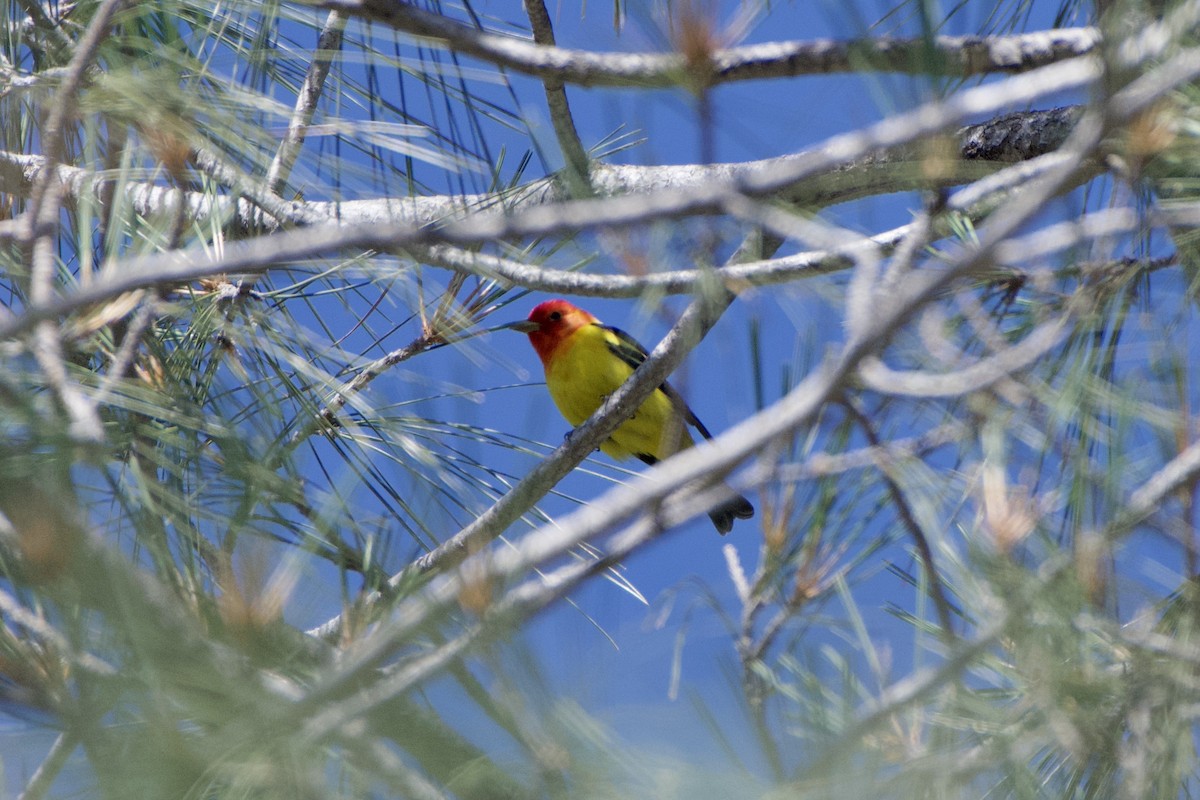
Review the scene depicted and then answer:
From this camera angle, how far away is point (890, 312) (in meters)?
0.84

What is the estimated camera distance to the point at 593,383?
3453 millimetres

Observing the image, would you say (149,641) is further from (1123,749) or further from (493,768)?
(1123,749)

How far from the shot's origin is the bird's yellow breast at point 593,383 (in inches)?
136

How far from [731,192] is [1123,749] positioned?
0.69 metres

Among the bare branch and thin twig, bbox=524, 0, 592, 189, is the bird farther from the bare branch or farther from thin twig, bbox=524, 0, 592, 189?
the bare branch

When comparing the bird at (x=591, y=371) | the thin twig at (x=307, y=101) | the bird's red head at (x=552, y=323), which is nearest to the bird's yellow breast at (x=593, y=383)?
the bird at (x=591, y=371)

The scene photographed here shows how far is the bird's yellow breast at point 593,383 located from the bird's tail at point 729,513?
0.44 metres

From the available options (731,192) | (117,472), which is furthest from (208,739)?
(117,472)

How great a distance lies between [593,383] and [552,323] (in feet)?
1.53


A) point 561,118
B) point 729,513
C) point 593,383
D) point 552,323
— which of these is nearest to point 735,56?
point 561,118

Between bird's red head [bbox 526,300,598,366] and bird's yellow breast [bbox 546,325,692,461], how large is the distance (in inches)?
4.4

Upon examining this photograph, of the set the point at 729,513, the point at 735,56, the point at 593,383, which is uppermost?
the point at 735,56

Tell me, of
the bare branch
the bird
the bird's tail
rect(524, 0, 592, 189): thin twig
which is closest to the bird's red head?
the bird

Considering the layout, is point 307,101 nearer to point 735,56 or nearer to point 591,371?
point 735,56
